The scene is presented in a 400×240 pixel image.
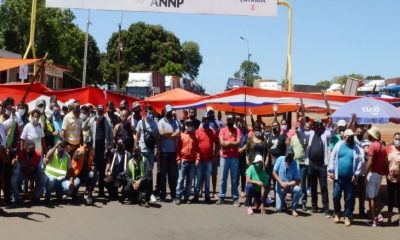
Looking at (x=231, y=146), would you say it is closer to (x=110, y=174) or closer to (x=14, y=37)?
(x=110, y=174)

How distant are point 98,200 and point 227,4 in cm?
667

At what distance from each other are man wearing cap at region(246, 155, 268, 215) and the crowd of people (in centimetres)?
2

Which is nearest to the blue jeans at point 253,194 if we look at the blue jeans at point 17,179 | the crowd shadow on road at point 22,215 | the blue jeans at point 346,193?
the blue jeans at point 346,193

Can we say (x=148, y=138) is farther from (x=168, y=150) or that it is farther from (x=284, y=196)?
(x=284, y=196)

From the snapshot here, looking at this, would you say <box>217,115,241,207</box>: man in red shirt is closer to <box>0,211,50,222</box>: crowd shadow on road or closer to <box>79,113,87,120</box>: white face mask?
<box>79,113,87,120</box>: white face mask

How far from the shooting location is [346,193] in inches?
376

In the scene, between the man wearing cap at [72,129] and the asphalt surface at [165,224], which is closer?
the asphalt surface at [165,224]

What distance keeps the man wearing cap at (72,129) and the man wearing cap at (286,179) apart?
4.32m

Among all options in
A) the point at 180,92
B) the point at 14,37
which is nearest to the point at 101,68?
the point at 14,37

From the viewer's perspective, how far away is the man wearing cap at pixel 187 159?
1084cm

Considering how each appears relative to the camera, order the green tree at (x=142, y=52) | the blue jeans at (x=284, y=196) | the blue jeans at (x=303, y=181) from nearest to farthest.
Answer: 1. the blue jeans at (x=284, y=196)
2. the blue jeans at (x=303, y=181)
3. the green tree at (x=142, y=52)

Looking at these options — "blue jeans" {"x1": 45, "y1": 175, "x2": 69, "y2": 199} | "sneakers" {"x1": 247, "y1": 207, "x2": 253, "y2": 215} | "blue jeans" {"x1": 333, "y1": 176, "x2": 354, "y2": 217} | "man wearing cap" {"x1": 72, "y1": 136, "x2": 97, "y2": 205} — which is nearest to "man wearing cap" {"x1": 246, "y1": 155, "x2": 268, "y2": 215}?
"sneakers" {"x1": 247, "y1": 207, "x2": 253, "y2": 215}

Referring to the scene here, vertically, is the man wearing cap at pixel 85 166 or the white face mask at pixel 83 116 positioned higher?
the white face mask at pixel 83 116

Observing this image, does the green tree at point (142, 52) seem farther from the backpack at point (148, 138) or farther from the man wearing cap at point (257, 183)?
the man wearing cap at point (257, 183)
